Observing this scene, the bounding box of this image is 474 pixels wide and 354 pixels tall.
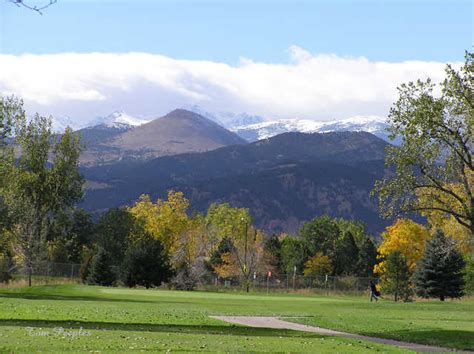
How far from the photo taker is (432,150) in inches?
1646

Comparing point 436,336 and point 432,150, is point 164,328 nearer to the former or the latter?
point 436,336

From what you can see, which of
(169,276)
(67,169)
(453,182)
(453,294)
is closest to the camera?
(453,182)

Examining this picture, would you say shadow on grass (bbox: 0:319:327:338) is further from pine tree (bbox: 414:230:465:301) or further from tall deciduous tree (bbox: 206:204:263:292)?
tall deciduous tree (bbox: 206:204:263:292)

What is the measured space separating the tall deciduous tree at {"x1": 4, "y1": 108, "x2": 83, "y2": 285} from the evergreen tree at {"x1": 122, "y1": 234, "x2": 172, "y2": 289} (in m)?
10.5

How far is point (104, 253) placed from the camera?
82.2 metres

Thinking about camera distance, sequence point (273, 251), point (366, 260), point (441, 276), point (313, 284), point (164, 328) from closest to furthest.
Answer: point (164, 328) → point (441, 276) → point (313, 284) → point (366, 260) → point (273, 251)

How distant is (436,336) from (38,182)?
67392 mm

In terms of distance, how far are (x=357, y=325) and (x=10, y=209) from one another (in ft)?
199

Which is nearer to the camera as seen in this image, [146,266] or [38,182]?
[146,266]

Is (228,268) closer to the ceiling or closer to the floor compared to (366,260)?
closer to the floor

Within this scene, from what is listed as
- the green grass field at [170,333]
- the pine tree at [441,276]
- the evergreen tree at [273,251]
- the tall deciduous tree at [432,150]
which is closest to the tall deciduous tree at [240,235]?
the evergreen tree at [273,251]

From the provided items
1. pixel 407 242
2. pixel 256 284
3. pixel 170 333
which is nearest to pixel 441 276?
pixel 407 242

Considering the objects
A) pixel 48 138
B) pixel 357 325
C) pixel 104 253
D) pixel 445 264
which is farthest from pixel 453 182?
pixel 48 138

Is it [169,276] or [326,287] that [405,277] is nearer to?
[326,287]
